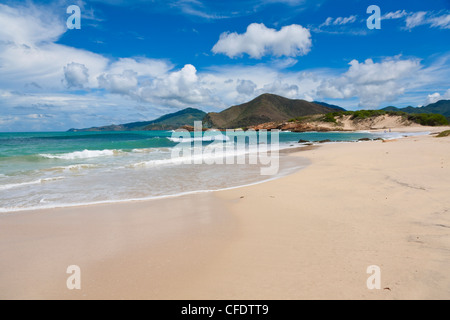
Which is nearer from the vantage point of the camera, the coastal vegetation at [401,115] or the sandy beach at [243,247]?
the sandy beach at [243,247]

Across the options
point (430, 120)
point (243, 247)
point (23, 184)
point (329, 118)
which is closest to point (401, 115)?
point (430, 120)

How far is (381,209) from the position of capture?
16.6 ft

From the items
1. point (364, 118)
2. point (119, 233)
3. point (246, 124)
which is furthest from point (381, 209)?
point (246, 124)

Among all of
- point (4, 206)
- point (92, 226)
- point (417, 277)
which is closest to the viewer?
point (417, 277)

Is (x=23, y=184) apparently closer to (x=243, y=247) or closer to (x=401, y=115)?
(x=243, y=247)

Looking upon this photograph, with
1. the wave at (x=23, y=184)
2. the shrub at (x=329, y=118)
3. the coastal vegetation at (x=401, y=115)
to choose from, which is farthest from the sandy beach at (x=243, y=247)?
the shrub at (x=329, y=118)

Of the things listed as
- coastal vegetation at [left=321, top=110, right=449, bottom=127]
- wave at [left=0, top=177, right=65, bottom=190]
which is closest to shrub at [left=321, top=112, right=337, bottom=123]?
coastal vegetation at [left=321, top=110, right=449, bottom=127]

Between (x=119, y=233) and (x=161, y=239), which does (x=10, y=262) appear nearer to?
(x=119, y=233)

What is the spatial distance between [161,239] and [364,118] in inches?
3971

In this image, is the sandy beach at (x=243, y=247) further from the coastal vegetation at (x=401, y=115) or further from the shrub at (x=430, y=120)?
the coastal vegetation at (x=401, y=115)

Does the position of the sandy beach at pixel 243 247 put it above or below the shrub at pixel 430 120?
below

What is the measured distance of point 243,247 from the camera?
3748 millimetres

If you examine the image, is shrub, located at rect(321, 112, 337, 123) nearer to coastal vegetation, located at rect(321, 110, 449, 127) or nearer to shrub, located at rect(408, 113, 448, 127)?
coastal vegetation, located at rect(321, 110, 449, 127)

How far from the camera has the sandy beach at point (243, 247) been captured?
2.70 metres
